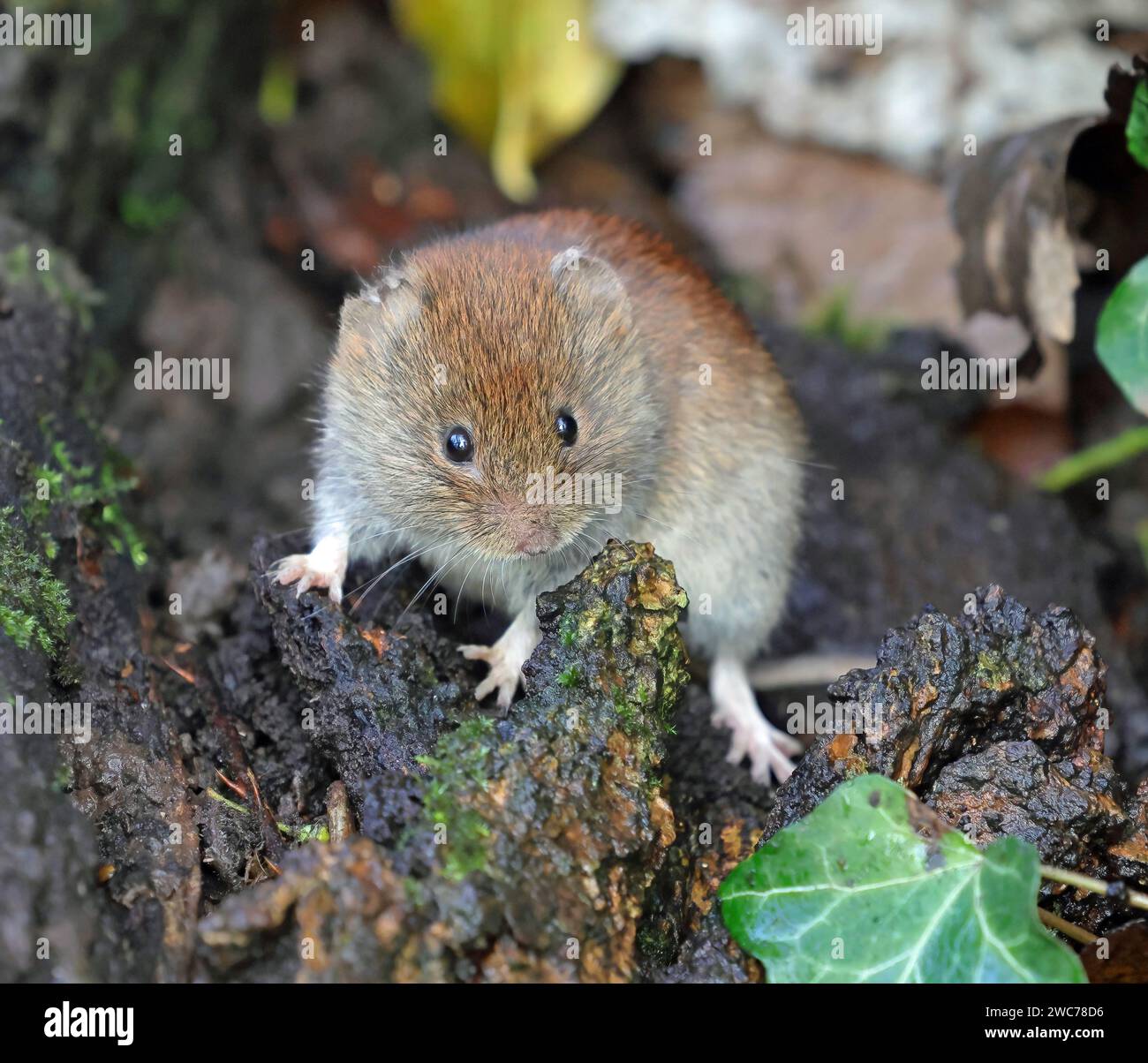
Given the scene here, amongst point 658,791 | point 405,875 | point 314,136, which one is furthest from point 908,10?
point 405,875

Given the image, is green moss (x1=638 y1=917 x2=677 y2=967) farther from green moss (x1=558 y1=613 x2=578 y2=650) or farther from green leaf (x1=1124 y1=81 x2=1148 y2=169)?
green leaf (x1=1124 y1=81 x2=1148 y2=169)

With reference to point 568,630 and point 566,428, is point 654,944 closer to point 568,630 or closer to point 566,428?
point 568,630

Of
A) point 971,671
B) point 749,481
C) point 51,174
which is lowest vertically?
point 971,671

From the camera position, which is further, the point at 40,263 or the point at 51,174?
the point at 51,174

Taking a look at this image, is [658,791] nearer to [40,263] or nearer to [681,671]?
[681,671]

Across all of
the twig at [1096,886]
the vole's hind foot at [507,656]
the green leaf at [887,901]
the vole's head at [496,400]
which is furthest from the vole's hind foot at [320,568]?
the twig at [1096,886]

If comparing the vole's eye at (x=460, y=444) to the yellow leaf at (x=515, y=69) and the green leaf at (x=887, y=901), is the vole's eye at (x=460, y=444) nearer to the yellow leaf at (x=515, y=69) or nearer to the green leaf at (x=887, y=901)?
the green leaf at (x=887, y=901)

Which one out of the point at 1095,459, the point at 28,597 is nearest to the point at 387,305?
the point at 28,597

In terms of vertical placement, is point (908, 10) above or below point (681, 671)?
above
